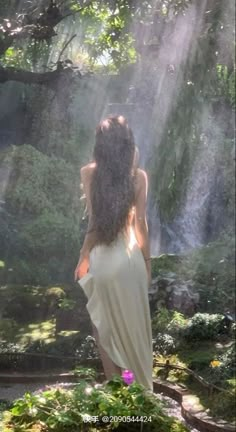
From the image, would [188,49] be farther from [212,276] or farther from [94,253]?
[94,253]

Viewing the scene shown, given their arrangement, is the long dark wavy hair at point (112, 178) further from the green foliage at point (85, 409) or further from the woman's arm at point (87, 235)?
the green foliage at point (85, 409)

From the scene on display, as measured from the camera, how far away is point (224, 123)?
14.8 m

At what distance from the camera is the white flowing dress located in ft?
8.96

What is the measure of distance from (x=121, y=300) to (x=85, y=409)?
543 mm

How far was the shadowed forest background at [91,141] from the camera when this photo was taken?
6631 millimetres

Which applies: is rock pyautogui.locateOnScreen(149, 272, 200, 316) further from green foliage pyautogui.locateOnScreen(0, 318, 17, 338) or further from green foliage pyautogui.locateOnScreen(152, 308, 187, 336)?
green foliage pyautogui.locateOnScreen(0, 318, 17, 338)

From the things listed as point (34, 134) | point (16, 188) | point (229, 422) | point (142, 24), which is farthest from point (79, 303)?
point (34, 134)

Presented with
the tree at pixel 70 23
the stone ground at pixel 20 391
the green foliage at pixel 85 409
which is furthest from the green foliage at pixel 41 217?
the green foliage at pixel 85 409

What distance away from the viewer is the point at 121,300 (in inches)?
107

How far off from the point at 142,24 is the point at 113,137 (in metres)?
5.56

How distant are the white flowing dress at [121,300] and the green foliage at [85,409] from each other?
32cm

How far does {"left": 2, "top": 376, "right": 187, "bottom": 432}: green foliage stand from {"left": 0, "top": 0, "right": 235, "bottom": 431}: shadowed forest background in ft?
8.59

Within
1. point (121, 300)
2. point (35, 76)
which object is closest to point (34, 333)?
point (35, 76)

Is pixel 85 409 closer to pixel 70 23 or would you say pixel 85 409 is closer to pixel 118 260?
pixel 118 260
